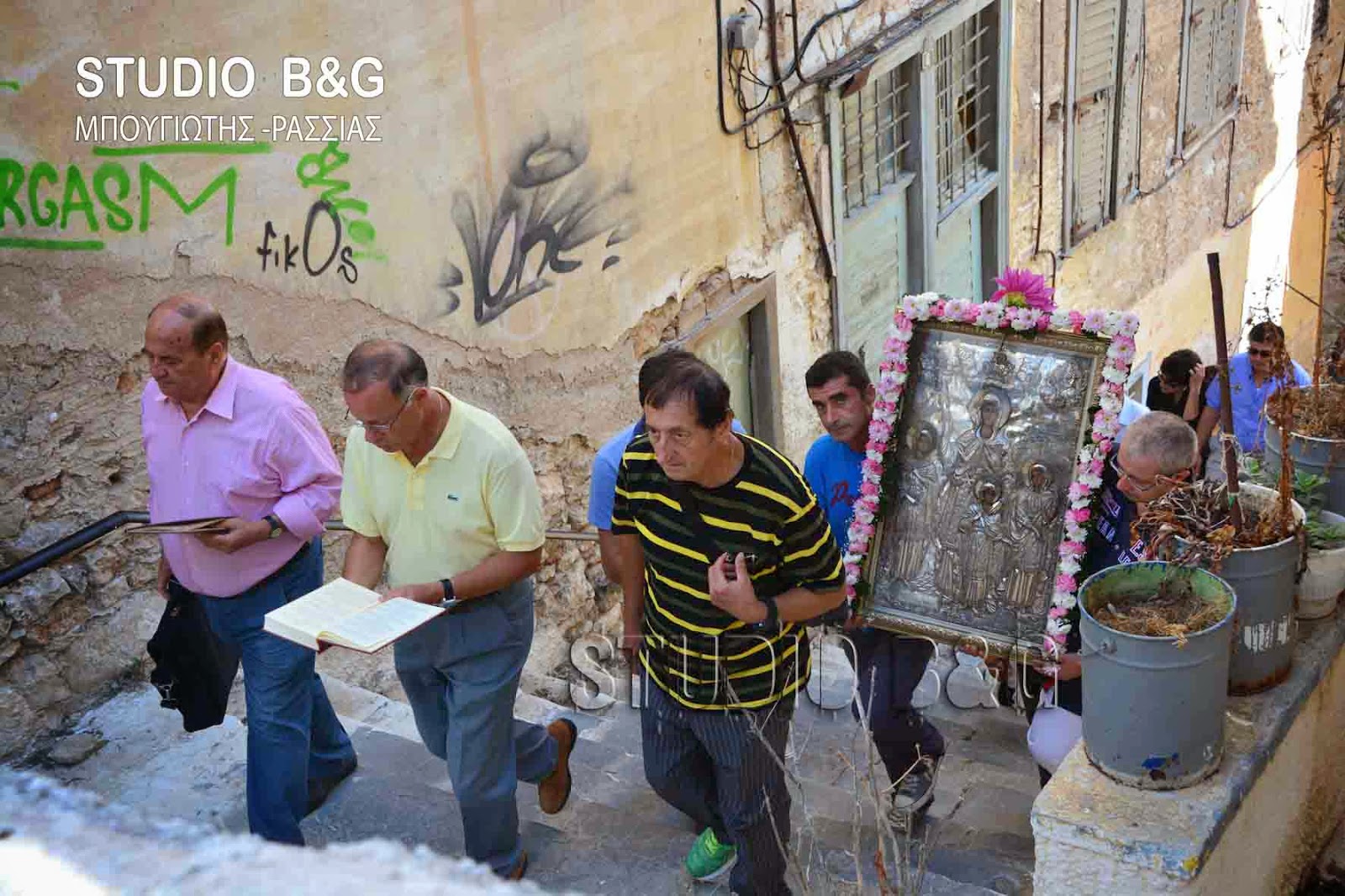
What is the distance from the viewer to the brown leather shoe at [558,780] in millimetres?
4668

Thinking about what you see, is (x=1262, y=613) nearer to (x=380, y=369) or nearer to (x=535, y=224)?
(x=380, y=369)

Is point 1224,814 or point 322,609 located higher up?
point 322,609

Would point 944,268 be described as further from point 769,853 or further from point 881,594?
point 769,853

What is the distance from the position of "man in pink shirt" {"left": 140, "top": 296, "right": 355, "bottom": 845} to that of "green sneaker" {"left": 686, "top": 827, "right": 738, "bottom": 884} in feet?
3.98

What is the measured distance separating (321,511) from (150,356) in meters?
0.66

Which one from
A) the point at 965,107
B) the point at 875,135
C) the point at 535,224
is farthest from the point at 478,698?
the point at 965,107

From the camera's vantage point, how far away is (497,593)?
409 centimetres


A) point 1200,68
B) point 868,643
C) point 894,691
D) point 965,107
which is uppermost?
point 1200,68

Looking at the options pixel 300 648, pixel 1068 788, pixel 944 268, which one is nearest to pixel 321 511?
pixel 300 648

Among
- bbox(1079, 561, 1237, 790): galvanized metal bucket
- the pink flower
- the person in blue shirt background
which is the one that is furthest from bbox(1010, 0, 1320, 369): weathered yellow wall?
bbox(1079, 561, 1237, 790): galvanized metal bucket

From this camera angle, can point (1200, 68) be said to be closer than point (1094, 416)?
No

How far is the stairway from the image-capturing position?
4.43m

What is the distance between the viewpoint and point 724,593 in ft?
12.0

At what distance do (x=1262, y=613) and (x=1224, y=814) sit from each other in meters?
0.65
